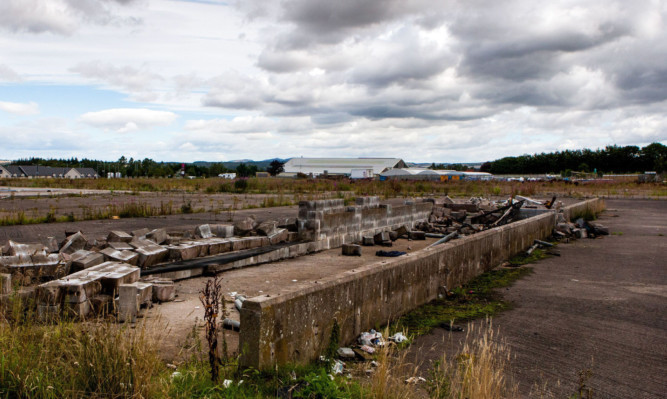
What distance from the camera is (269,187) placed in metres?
48.2

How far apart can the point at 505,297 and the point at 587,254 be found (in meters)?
6.50

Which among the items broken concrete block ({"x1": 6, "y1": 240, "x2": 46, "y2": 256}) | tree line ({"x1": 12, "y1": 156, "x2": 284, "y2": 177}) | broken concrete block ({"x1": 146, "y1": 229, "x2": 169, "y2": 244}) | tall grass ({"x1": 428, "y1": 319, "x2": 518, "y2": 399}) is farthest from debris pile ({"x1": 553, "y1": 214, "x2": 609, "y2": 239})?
tree line ({"x1": 12, "y1": 156, "x2": 284, "y2": 177})

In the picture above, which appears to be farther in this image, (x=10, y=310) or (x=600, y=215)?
(x=600, y=215)

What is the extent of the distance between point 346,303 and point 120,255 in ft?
15.3

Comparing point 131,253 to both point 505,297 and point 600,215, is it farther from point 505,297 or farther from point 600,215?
point 600,215

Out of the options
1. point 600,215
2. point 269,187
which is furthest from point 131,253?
point 269,187

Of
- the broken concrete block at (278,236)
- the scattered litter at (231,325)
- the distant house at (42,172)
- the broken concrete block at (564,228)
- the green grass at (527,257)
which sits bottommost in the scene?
the green grass at (527,257)

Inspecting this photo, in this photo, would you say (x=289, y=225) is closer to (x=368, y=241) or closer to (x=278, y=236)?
(x=278, y=236)

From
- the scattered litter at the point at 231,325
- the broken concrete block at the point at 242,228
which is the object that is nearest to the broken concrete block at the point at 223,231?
the broken concrete block at the point at 242,228

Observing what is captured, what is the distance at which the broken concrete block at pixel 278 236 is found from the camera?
12755 millimetres

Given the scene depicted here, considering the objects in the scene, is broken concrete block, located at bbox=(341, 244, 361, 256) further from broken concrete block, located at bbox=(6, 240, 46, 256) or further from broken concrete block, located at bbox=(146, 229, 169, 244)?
broken concrete block, located at bbox=(6, 240, 46, 256)

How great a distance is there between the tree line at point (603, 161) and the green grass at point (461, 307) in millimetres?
114530

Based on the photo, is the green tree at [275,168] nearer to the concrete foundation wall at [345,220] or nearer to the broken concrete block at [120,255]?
the concrete foundation wall at [345,220]

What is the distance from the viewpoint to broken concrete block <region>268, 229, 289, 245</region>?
12.8 metres
